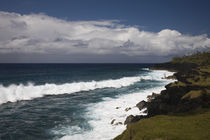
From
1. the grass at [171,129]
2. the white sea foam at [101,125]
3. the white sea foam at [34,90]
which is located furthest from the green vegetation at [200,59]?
the grass at [171,129]

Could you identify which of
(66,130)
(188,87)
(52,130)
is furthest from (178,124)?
(188,87)

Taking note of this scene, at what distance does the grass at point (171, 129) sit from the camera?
833 cm

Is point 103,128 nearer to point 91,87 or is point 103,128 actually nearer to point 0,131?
point 0,131

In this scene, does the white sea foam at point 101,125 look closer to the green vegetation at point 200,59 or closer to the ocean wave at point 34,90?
the ocean wave at point 34,90

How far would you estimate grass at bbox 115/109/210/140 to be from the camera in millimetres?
8328

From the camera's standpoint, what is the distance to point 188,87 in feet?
79.5

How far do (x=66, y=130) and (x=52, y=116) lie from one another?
18.8ft

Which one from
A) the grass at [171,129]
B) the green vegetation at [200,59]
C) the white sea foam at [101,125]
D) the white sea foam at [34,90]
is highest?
the green vegetation at [200,59]

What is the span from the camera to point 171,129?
9117 millimetres

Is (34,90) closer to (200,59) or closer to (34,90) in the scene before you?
(34,90)

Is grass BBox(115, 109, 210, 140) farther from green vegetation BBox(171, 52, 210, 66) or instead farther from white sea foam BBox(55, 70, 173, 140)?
green vegetation BBox(171, 52, 210, 66)

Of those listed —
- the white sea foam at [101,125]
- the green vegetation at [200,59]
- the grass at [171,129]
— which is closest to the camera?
the grass at [171,129]

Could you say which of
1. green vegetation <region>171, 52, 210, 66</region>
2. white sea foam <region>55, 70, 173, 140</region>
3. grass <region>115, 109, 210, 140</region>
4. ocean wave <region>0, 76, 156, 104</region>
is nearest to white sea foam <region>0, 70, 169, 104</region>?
ocean wave <region>0, 76, 156, 104</region>

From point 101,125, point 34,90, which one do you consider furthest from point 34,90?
point 101,125
